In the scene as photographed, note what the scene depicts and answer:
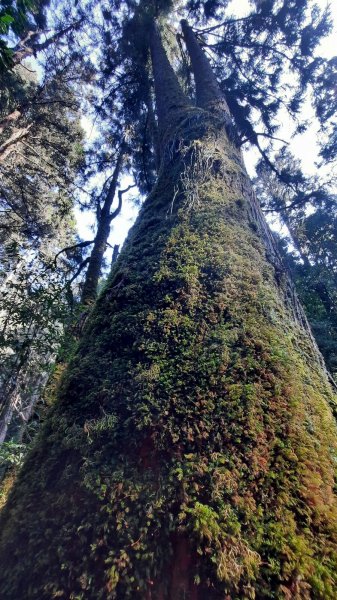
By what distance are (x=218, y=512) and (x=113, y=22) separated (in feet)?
39.6

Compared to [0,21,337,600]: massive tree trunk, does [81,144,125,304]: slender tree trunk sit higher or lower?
higher

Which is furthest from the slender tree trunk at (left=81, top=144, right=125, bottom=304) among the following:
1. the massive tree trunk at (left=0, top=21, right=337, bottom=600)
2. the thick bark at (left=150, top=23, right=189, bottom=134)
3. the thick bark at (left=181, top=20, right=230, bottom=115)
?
the massive tree trunk at (left=0, top=21, right=337, bottom=600)

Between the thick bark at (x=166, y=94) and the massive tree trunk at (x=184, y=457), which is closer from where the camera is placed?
the massive tree trunk at (x=184, y=457)

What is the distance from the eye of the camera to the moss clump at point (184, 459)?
95cm

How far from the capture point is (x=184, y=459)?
119cm

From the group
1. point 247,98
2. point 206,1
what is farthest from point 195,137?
point 206,1

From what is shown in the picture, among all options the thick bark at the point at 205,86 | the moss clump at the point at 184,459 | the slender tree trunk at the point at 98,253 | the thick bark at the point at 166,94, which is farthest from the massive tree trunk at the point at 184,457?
the slender tree trunk at the point at 98,253

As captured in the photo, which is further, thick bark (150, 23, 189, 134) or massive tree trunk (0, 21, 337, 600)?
thick bark (150, 23, 189, 134)

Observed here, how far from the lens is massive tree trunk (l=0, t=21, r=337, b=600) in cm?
95

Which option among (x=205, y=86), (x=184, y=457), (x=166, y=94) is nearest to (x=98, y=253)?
(x=166, y=94)

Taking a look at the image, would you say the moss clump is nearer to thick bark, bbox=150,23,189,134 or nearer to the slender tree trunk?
thick bark, bbox=150,23,189,134

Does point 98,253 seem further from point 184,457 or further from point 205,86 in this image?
point 184,457

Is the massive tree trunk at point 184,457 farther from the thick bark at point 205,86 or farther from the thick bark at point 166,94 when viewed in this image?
the thick bark at point 205,86

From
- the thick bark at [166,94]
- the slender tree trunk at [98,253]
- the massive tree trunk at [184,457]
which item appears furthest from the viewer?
the slender tree trunk at [98,253]
